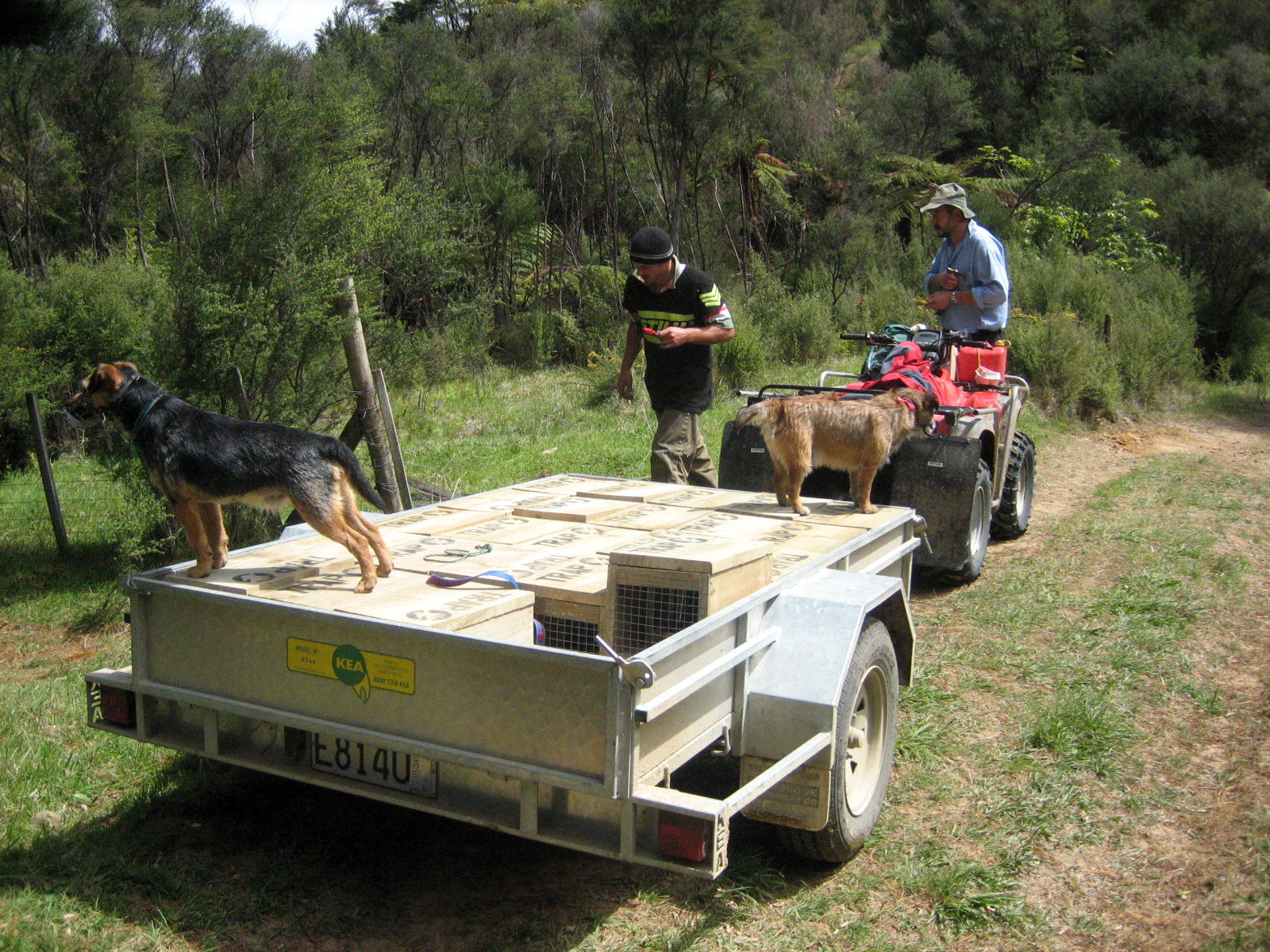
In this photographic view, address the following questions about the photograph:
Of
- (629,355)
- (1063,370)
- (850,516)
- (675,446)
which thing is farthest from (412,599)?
(1063,370)

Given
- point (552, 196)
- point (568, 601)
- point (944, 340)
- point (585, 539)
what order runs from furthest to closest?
point (552, 196) → point (944, 340) → point (585, 539) → point (568, 601)

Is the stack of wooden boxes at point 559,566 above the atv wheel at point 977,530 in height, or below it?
above

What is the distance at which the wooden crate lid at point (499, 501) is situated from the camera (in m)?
5.02

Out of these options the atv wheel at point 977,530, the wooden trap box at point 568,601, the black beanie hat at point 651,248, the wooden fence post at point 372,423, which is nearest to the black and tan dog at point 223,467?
the wooden trap box at point 568,601

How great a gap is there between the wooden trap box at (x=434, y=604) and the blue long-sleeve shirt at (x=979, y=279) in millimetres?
5206

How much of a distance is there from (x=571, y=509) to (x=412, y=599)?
162 cm

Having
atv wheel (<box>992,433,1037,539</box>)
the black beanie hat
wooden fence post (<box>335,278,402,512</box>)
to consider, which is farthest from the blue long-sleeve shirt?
wooden fence post (<box>335,278,402,512</box>)

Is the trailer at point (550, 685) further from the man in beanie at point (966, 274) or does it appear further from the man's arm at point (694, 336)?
the man in beanie at point (966, 274)

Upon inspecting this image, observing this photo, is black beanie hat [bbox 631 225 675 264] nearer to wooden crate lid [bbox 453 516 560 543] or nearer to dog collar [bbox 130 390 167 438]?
wooden crate lid [bbox 453 516 560 543]

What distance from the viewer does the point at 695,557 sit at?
10.6 ft

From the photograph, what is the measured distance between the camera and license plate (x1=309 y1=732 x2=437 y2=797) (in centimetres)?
307

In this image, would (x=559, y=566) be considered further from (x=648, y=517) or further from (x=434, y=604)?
A: (x=648, y=517)

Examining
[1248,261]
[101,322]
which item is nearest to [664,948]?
[101,322]

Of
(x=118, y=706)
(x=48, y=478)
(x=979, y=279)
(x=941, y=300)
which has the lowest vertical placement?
(x=48, y=478)
